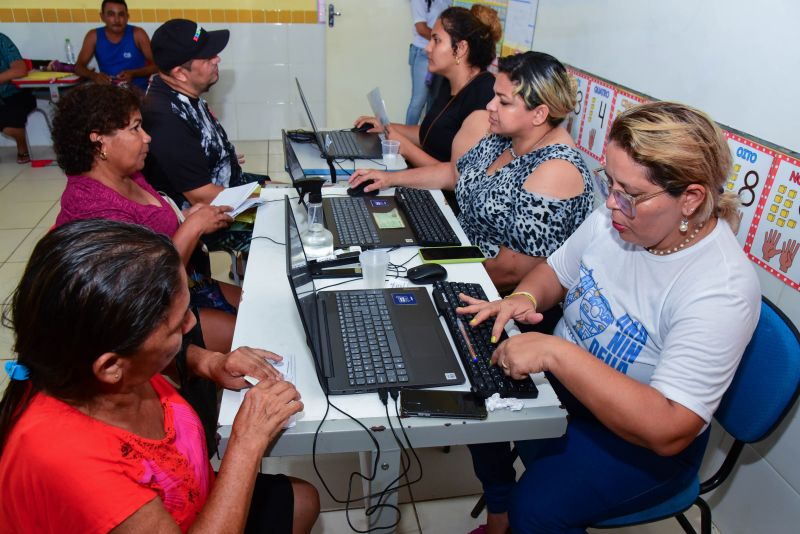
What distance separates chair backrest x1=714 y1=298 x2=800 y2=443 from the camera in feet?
3.88

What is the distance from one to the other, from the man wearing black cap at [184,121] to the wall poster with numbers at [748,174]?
1.78 meters

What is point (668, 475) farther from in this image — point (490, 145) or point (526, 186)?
point (490, 145)

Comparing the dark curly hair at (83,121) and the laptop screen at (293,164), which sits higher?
the dark curly hair at (83,121)

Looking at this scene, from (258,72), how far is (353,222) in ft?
12.7

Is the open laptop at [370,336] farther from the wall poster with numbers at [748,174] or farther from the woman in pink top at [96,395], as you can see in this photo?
the wall poster with numbers at [748,174]

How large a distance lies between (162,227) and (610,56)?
5.77 ft

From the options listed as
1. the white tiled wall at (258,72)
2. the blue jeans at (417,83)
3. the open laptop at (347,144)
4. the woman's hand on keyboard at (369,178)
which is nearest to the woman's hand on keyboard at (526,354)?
the woman's hand on keyboard at (369,178)

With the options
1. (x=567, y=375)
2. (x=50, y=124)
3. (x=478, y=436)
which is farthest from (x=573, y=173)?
(x=50, y=124)

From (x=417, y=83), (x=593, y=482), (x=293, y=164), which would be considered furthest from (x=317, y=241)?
(x=417, y=83)

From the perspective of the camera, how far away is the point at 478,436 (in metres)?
1.11

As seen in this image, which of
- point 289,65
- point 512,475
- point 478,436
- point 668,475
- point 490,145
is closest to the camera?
point 478,436

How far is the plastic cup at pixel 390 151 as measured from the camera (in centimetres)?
249

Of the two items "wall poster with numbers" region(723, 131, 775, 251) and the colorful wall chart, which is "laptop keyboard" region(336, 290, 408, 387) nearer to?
the colorful wall chart

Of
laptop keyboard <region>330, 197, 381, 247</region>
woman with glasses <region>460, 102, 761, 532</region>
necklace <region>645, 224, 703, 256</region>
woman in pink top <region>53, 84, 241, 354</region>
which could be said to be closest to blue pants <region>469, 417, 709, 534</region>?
woman with glasses <region>460, 102, 761, 532</region>
